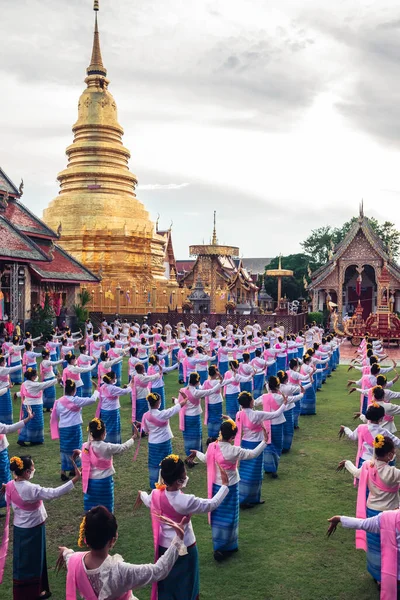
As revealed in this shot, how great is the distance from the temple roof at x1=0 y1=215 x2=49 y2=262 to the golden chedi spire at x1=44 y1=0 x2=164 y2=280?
36.3 feet

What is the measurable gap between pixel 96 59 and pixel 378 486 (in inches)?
1529

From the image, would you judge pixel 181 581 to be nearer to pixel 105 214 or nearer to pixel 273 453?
pixel 273 453

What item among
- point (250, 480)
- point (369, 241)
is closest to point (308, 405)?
point (250, 480)

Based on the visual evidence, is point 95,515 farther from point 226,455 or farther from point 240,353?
point 240,353

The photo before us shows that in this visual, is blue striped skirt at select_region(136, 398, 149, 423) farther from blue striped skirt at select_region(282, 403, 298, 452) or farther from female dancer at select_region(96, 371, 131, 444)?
blue striped skirt at select_region(282, 403, 298, 452)

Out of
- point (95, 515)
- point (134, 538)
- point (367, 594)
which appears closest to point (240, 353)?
point (134, 538)

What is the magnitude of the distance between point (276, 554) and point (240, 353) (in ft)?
38.0

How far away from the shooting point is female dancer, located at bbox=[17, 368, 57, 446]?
1009 cm

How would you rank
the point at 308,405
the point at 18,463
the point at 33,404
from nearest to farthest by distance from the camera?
1. the point at 18,463
2. the point at 33,404
3. the point at 308,405

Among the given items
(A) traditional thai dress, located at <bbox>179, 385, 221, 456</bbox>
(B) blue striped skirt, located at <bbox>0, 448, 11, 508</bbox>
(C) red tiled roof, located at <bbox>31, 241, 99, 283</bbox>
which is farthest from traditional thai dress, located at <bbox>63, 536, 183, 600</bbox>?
(C) red tiled roof, located at <bbox>31, 241, 99, 283</bbox>

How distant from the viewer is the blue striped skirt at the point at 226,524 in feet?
20.6

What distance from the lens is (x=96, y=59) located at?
38656 millimetres

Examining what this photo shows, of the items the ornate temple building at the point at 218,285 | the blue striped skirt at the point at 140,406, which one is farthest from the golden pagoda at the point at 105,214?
the blue striped skirt at the point at 140,406

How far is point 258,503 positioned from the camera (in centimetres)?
779
